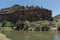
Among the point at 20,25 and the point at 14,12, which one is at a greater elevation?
the point at 14,12

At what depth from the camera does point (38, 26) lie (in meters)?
63.3

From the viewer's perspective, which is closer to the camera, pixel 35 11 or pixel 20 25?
pixel 20 25

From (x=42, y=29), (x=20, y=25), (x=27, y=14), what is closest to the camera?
(x=42, y=29)

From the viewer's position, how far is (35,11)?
272ft

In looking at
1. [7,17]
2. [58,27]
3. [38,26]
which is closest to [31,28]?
[38,26]

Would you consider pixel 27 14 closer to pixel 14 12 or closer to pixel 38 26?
pixel 14 12

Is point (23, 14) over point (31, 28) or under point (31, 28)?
over

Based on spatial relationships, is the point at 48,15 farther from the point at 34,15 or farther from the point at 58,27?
the point at 58,27

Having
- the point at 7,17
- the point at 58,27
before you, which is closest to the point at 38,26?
the point at 58,27

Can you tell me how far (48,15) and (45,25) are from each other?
68.9 ft

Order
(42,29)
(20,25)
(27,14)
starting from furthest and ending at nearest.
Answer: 1. (27,14)
2. (20,25)
3. (42,29)

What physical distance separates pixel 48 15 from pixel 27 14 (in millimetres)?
9826

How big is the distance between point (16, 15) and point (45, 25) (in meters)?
23.8

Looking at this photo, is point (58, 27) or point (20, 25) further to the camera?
point (20, 25)
